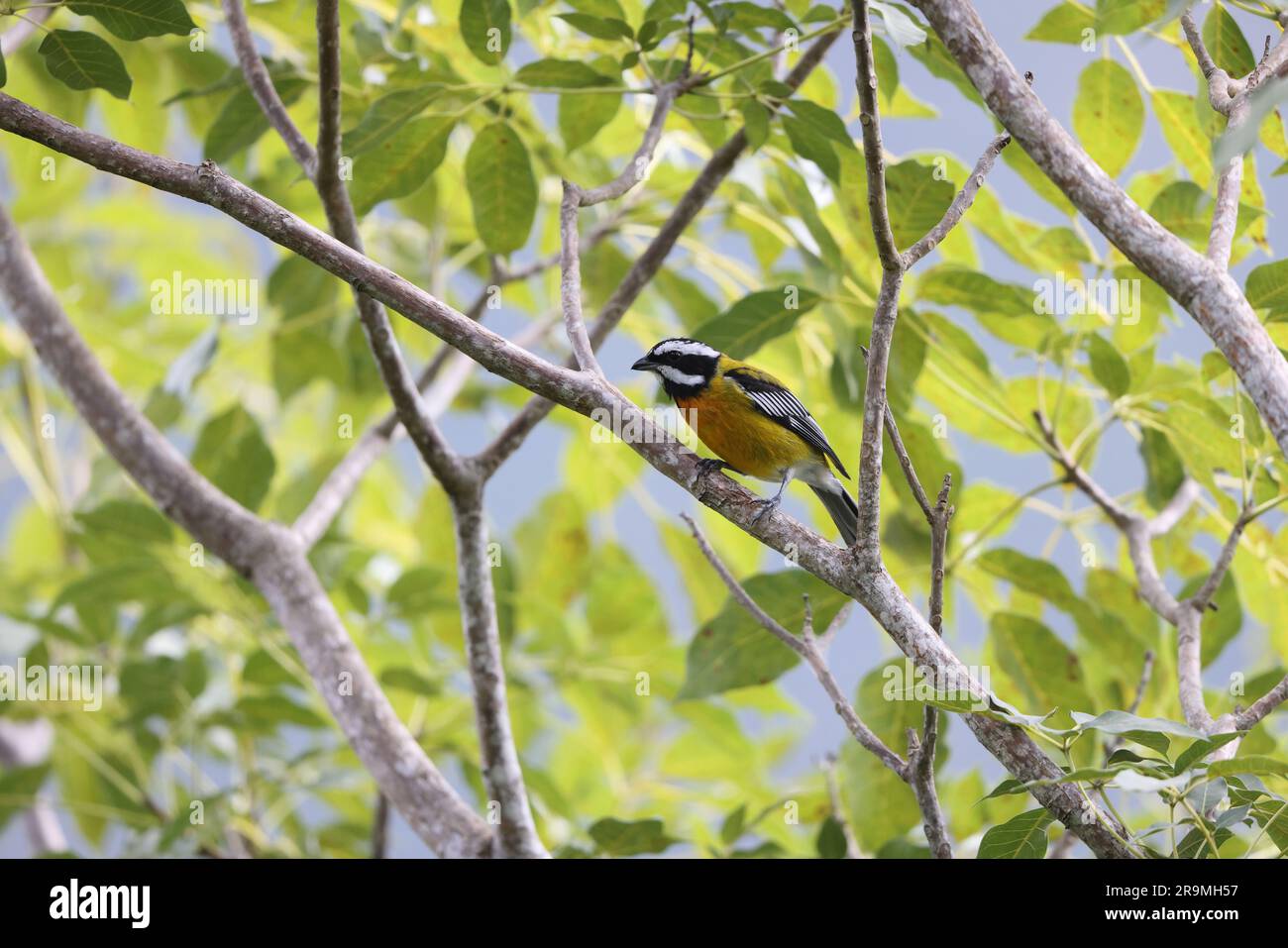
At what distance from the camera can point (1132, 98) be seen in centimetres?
304

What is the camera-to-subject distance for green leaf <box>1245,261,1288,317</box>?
2449 millimetres

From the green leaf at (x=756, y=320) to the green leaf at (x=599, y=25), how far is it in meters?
0.69

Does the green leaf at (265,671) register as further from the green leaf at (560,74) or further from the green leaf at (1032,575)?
the green leaf at (1032,575)

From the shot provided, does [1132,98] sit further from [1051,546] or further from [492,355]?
[492,355]

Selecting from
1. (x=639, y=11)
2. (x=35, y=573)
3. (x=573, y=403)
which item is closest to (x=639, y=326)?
(x=639, y=11)

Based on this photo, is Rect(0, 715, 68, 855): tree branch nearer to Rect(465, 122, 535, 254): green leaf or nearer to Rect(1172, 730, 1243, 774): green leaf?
Rect(465, 122, 535, 254): green leaf

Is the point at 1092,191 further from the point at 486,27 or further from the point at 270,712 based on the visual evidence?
the point at 270,712

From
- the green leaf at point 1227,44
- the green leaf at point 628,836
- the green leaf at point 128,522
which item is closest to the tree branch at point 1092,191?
the green leaf at point 1227,44

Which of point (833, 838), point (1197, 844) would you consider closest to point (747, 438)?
point (833, 838)

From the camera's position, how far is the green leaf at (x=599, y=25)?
2.70 metres

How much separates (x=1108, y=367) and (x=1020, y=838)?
1.43 m

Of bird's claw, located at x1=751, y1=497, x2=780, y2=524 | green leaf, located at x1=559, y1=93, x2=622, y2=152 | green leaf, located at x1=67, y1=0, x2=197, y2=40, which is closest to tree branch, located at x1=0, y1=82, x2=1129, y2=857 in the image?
bird's claw, located at x1=751, y1=497, x2=780, y2=524

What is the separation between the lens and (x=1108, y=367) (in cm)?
306

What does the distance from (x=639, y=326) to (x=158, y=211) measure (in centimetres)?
239
